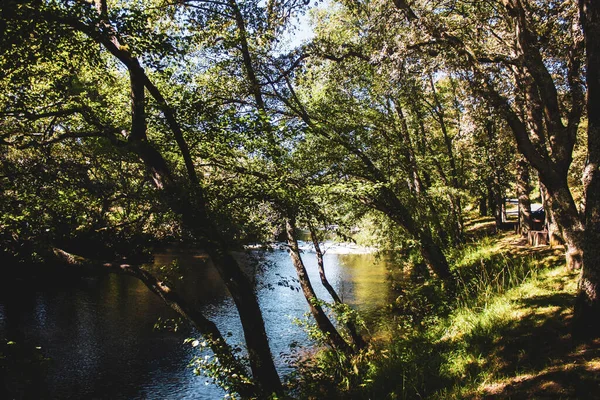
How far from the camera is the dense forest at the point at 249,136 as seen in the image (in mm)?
5809

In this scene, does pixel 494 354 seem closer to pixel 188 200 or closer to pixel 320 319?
pixel 188 200

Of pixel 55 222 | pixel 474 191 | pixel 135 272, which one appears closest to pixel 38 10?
pixel 55 222

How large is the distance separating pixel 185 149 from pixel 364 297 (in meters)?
14.6

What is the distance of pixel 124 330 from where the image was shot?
51.8 feet

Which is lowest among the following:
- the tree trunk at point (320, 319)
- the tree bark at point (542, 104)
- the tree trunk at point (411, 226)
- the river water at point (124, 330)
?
the river water at point (124, 330)

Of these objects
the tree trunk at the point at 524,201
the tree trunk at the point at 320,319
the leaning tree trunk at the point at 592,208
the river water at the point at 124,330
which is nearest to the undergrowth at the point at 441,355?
the tree trunk at the point at 320,319

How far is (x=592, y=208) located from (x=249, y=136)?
5203 mm

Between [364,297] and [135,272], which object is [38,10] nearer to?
[135,272]

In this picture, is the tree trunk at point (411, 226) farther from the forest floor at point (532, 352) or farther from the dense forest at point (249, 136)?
the forest floor at point (532, 352)

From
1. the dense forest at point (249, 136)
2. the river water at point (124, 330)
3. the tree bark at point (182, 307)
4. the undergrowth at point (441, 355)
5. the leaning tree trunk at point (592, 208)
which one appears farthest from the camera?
the river water at point (124, 330)

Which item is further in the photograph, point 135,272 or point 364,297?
point 364,297

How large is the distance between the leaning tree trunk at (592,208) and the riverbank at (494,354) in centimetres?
37

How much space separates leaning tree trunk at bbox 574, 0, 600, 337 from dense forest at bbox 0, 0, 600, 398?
20mm

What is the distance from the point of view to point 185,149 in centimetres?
671
